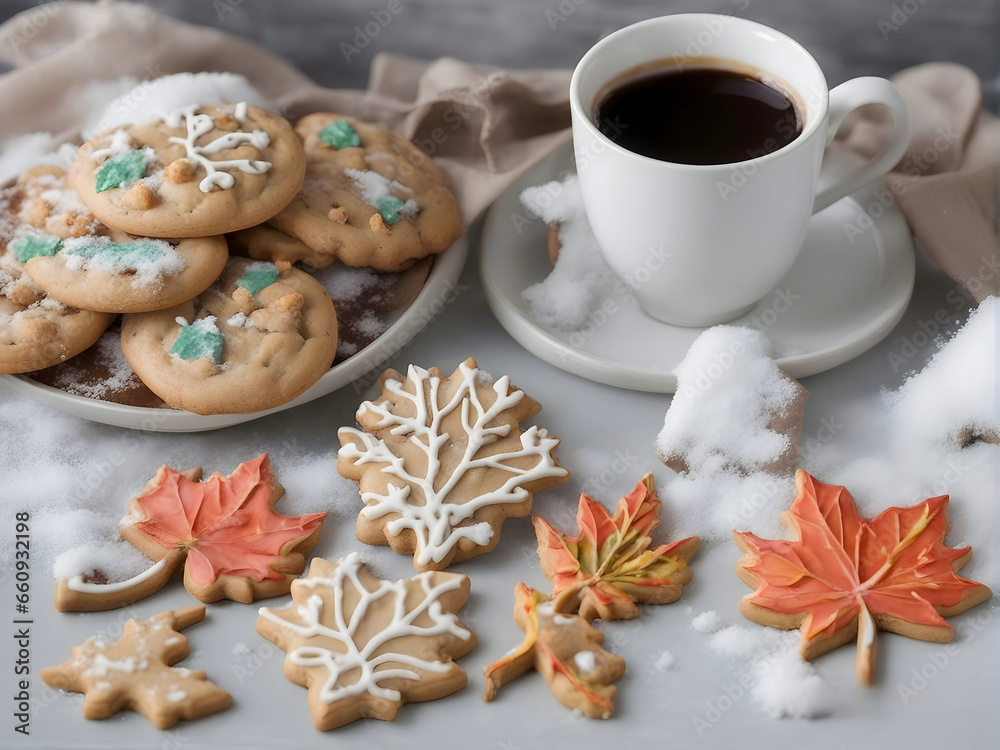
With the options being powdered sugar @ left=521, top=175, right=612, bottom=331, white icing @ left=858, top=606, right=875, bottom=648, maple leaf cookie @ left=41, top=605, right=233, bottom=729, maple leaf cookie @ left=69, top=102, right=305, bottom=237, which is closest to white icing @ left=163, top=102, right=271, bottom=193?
maple leaf cookie @ left=69, top=102, right=305, bottom=237

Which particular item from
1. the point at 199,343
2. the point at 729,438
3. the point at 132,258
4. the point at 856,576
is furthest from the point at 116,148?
the point at 856,576

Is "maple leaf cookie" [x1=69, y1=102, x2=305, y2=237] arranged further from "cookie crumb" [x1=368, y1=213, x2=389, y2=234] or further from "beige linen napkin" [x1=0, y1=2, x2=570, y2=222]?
"beige linen napkin" [x1=0, y1=2, x2=570, y2=222]

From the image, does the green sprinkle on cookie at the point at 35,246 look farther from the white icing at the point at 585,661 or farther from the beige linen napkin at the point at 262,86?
the white icing at the point at 585,661

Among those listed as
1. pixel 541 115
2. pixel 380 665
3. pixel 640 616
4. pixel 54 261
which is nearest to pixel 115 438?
pixel 54 261

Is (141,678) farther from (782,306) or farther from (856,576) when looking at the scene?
(782,306)

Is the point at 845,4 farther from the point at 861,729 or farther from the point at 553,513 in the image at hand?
the point at 861,729

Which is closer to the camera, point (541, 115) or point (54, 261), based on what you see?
point (54, 261)
